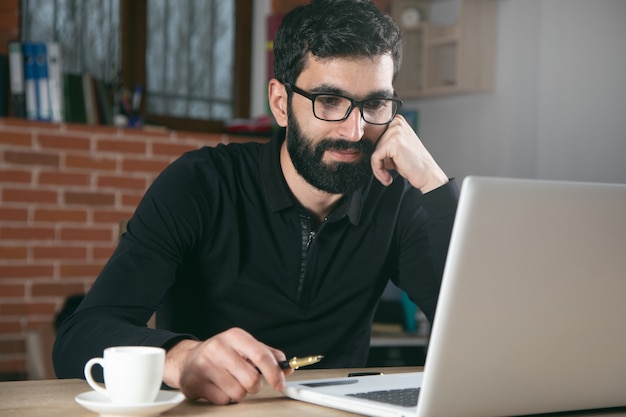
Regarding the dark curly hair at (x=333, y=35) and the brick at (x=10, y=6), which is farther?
the brick at (x=10, y=6)

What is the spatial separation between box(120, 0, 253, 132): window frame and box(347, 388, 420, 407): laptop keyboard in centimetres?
294

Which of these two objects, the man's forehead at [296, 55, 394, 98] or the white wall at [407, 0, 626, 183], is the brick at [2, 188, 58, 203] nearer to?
the man's forehead at [296, 55, 394, 98]

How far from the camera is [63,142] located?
3.36 meters

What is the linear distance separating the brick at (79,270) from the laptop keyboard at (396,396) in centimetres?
253

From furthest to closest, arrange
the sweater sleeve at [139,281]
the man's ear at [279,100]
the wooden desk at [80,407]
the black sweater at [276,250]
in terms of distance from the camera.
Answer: the man's ear at [279,100] < the black sweater at [276,250] < the sweater sleeve at [139,281] < the wooden desk at [80,407]

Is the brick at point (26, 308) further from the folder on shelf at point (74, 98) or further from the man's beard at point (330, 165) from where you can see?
the man's beard at point (330, 165)

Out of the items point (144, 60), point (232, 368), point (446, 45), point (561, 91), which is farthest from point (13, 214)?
point (561, 91)

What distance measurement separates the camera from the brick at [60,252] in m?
3.32

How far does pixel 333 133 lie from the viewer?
163 centimetres

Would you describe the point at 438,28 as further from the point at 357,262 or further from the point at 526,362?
the point at 526,362

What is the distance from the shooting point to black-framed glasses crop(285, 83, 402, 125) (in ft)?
5.25

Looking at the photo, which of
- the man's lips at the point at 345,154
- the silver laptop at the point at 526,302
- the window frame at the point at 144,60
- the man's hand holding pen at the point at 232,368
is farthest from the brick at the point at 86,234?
the silver laptop at the point at 526,302

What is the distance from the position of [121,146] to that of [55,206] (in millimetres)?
362

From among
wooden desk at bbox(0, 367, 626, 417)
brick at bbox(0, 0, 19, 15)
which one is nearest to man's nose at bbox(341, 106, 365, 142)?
wooden desk at bbox(0, 367, 626, 417)
